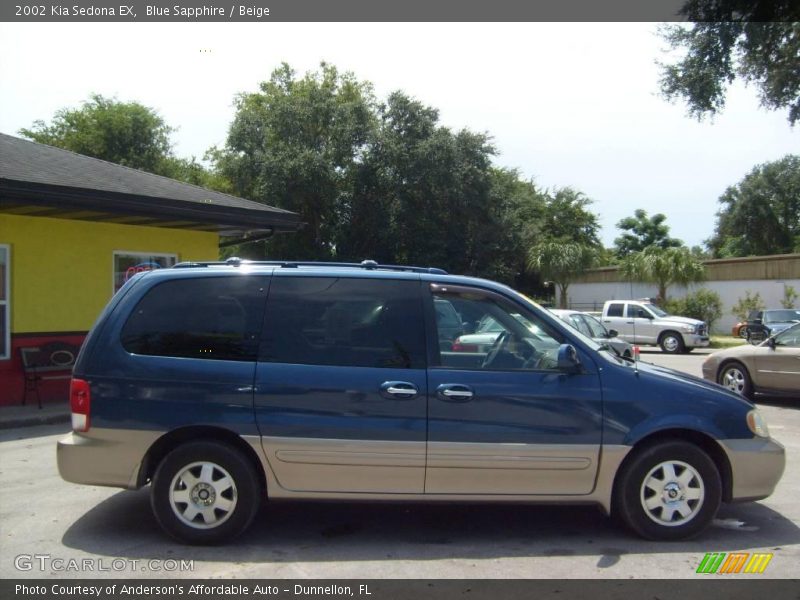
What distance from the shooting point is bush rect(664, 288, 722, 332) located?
30938mm

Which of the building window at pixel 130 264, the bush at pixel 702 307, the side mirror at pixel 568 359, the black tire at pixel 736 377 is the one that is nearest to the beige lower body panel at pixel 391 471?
the side mirror at pixel 568 359

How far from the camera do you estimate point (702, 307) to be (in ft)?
101

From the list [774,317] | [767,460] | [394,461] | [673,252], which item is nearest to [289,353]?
[394,461]

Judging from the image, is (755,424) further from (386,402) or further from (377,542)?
(377,542)

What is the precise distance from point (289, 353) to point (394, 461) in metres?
1.04

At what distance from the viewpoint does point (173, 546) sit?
16.3 feet

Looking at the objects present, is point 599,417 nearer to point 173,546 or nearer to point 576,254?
point 173,546

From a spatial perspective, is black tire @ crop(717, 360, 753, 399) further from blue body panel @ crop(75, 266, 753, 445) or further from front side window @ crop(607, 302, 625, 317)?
front side window @ crop(607, 302, 625, 317)

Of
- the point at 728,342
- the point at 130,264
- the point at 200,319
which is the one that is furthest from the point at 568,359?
the point at 728,342

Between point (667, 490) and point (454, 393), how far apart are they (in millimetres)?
1649

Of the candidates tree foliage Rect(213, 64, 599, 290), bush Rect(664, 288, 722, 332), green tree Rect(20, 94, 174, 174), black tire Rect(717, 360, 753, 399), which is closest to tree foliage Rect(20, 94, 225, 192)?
green tree Rect(20, 94, 174, 174)

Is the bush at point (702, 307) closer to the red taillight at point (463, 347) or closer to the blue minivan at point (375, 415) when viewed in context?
the blue minivan at point (375, 415)

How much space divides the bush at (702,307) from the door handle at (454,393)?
28.6 meters

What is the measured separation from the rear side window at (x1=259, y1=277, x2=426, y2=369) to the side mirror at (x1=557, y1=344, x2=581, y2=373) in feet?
3.09
